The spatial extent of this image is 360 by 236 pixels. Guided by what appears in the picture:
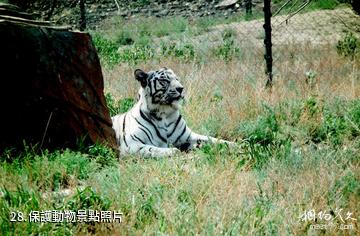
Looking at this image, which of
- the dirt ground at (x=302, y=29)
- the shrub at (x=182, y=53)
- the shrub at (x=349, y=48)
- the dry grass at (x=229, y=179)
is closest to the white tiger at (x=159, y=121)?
the dry grass at (x=229, y=179)

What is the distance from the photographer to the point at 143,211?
330 cm

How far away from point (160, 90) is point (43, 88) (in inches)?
56.0

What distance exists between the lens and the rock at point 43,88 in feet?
14.9

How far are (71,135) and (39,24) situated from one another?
3.49ft

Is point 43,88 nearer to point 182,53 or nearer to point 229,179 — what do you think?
point 229,179

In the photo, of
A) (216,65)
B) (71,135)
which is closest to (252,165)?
(71,135)

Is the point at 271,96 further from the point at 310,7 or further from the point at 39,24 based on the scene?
the point at 310,7

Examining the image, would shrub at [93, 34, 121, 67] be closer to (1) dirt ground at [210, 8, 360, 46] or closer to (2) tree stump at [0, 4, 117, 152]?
(1) dirt ground at [210, 8, 360, 46]

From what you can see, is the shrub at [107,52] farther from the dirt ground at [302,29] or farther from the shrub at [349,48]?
the shrub at [349,48]

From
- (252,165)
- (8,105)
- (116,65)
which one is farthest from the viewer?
(116,65)

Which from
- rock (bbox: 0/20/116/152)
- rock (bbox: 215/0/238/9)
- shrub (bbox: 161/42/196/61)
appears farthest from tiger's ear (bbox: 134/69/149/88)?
rock (bbox: 215/0/238/9)

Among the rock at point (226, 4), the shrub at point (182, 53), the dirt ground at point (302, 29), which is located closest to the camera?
the shrub at point (182, 53)

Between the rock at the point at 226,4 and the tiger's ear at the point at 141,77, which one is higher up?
the tiger's ear at the point at 141,77

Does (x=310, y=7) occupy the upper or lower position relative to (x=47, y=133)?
lower
